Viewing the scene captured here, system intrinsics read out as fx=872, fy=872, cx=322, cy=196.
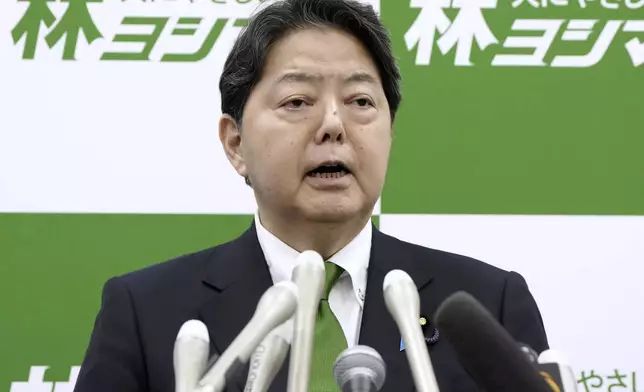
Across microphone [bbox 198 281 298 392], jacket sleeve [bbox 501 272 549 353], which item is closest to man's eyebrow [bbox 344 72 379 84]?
jacket sleeve [bbox 501 272 549 353]

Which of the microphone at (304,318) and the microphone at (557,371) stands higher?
the microphone at (304,318)

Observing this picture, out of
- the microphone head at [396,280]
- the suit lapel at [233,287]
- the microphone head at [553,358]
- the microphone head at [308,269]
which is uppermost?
the suit lapel at [233,287]

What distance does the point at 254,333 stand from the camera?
791mm

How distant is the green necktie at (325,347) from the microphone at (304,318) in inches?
17.1

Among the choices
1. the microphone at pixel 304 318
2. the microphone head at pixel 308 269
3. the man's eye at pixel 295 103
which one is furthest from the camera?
the man's eye at pixel 295 103

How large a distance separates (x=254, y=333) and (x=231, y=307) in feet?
2.41

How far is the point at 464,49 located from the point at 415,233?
46cm

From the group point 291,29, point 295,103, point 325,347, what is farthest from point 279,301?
point 291,29

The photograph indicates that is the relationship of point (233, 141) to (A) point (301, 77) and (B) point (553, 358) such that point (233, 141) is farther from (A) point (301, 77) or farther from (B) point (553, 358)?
(B) point (553, 358)

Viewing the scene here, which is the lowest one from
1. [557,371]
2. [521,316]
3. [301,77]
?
[557,371]

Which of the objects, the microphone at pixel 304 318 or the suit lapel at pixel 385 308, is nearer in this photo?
the microphone at pixel 304 318

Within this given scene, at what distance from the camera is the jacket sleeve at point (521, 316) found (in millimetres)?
1493

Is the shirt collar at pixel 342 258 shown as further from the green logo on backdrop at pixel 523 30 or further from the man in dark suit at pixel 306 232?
the green logo on backdrop at pixel 523 30

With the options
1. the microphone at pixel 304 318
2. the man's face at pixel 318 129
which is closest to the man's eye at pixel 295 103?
the man's face at pixel 318 129
